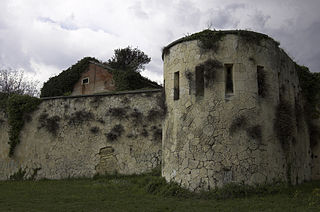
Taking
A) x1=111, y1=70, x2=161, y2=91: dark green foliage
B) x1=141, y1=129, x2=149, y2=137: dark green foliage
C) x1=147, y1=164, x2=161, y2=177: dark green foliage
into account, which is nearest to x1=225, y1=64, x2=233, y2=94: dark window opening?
x1=147, y1=164, x2=161, y2=177: dark green foliage

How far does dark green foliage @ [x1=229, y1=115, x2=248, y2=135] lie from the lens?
392 inches

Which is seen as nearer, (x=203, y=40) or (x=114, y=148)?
(x=203, y=40)

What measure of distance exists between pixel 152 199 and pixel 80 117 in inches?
329

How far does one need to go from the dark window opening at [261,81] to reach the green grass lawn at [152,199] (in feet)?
10.5

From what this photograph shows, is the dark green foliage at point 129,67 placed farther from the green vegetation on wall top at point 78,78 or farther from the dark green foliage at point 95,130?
the dark green foliage at point 95,130

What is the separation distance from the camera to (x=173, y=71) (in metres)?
11.5

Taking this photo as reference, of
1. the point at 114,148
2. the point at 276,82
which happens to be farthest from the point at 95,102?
the point at 276,82

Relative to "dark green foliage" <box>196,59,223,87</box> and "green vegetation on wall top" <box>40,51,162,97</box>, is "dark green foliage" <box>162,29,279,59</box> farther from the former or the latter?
"green vegetation on wall top" <box>40,51,162,97</box>

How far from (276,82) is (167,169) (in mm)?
5024

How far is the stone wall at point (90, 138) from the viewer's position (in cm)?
1530

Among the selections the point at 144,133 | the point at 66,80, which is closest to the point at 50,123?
the point at 144,133

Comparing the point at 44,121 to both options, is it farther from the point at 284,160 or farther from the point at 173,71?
the point at 284,160

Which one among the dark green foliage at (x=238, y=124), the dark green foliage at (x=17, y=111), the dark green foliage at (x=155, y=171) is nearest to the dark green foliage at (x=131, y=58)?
the dark green foliage at (x=17, y=111)

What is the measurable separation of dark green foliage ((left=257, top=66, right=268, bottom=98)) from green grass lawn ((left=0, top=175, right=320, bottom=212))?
125 inches
